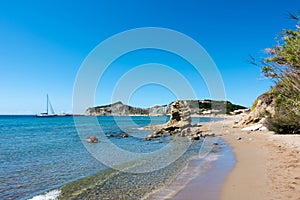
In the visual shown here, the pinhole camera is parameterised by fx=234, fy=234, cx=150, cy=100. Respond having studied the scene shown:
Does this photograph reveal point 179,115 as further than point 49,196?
Yes

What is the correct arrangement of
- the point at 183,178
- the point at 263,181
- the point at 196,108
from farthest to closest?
1. the point at 196,108
2. the point at 183,178
3. the point at 263,181

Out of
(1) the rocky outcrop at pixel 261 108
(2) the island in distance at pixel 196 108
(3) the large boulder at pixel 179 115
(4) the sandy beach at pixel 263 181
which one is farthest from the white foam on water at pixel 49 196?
(2) the island in distance at pixel 196 108

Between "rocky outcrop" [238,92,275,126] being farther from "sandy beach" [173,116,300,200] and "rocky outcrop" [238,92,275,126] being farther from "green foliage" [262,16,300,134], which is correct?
"green foliage" [262,16,300,134]

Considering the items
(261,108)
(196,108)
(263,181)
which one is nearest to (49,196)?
(263,181)

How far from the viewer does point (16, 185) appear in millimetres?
10117

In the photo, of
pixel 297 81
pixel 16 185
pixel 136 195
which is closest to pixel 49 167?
pixel 16 185

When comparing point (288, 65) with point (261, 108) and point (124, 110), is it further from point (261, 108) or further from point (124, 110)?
point (124, 110)

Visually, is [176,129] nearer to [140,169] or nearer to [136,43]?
[136,43]

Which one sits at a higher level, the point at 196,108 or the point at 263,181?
the point at 196,108

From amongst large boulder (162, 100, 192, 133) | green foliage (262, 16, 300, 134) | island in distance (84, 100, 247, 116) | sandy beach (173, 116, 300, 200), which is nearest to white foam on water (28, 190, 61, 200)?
sandy beach (173, 116, 300, 200)

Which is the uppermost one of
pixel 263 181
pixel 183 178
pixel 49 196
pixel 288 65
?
pixel 288 65

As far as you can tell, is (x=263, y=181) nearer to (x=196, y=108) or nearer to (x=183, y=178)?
(x=183, y=178)

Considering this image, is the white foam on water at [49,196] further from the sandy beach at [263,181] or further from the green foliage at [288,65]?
the green foliage at [288,65]

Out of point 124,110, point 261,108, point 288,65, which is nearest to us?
point 288,65
